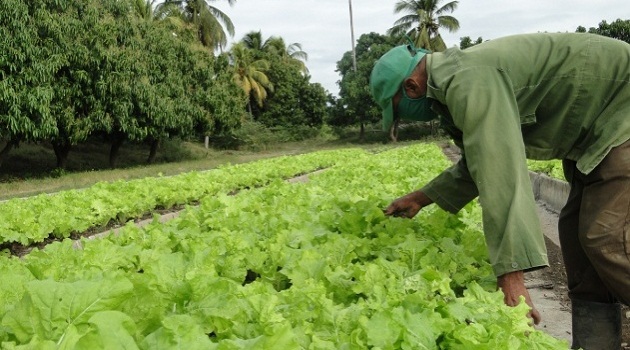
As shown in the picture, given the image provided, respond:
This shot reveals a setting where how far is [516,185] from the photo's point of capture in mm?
2438

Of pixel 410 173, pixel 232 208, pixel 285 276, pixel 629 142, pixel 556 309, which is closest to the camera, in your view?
pixel 629 142

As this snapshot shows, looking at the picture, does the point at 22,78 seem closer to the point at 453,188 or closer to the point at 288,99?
the point at 453,188

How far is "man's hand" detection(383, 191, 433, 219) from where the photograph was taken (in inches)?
151

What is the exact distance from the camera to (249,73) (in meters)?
52.1

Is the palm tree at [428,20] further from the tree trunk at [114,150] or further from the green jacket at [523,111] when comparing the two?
the green jacket at [523,111]

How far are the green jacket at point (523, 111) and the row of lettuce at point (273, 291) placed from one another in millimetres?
330

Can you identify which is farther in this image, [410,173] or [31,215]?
[410,173]

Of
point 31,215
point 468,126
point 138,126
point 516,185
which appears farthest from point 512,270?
point 138,126

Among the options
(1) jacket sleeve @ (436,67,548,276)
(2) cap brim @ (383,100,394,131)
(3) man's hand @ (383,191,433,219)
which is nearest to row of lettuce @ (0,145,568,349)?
(3) man's hand @ (383,191,433,219)

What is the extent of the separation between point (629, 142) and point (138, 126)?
2544 cm

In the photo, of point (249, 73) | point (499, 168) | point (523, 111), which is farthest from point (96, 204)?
point (249, 73)

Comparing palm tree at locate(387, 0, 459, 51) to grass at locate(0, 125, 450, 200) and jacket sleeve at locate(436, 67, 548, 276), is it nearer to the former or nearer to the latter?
grass at locate(0, 125, 450, 200)

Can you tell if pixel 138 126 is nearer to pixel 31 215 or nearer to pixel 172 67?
pixel 172 67

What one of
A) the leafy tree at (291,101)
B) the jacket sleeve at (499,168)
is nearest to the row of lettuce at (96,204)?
the jacket sleeve at (499,168)
